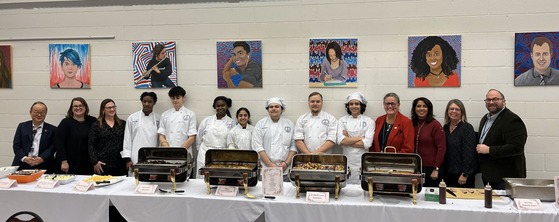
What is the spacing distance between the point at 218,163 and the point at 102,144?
65.2 inches

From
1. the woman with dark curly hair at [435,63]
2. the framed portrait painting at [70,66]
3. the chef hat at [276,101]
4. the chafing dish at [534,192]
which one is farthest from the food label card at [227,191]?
Result: the framed portrait painting at [70,66]

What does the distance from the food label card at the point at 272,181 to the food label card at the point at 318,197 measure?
0.21 m

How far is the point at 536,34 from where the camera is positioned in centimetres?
357

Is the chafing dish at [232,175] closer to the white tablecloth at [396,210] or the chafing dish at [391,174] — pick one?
the white tablecloth at [396,210]

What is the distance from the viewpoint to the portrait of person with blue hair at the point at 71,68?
4.38 metres

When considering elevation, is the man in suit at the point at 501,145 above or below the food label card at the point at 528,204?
above

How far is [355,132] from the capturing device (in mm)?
3650

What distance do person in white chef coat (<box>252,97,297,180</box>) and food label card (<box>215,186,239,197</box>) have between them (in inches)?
43.3

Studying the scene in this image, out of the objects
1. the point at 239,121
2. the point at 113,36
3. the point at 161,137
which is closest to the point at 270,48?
the point at 239,121

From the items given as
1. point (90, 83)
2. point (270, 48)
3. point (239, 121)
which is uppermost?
point (270, 48)

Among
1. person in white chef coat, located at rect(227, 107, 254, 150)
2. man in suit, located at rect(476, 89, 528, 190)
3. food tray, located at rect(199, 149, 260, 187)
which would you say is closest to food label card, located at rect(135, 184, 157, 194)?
food tray, located at rect(199, 149, 260, 187)

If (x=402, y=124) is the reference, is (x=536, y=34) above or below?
above

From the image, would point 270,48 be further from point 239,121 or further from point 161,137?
point 161,137

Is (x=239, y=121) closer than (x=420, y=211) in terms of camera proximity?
No
